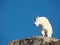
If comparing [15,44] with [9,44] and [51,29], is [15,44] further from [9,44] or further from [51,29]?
[51,29]

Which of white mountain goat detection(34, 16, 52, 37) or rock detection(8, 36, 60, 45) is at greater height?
white mountain goat detection(34, 16, 52, 37)

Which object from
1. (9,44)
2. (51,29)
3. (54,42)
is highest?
(51,29)

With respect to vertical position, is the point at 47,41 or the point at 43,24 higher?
the point at 43,24

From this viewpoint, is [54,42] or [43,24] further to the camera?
[43,24]

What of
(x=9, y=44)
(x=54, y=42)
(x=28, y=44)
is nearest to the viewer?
(x=54, y=42)

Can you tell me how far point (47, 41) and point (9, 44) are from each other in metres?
0.33

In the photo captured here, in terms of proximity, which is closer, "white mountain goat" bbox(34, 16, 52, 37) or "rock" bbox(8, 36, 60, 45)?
"rock" bbox(8, 36, 60, 45)

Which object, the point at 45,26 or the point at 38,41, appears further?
the point at 45,26

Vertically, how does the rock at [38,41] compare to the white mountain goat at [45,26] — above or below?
below

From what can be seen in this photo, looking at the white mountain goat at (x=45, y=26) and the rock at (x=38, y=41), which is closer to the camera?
the rock at (x=38, y=41)

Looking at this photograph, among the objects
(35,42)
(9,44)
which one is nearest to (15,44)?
(9,44)

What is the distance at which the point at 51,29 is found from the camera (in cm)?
172

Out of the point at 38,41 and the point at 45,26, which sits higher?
the point at 45,26

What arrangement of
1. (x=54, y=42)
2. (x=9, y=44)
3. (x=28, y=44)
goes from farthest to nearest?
1. (x=9, y=44)
2. (x=28, y=44)
3. (x=54, y=42)
